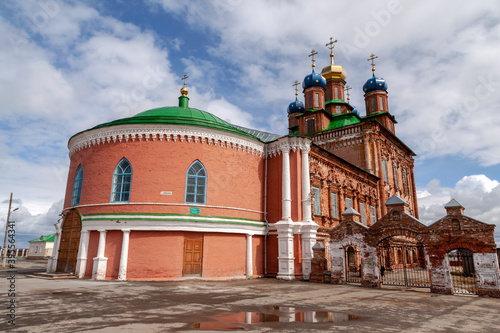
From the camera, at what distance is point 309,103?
106ft

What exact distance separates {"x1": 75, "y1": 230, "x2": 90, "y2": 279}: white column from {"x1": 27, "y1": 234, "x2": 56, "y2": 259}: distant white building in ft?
141

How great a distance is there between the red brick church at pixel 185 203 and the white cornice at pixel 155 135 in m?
0.05

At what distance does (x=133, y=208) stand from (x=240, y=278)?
599 centimetres

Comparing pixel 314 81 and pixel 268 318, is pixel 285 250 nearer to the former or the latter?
pixel 268 318

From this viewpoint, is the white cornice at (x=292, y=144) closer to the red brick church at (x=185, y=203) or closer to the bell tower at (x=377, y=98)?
the red brick church at (x=185, y=203)

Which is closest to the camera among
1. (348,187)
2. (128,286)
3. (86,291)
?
(86,291)

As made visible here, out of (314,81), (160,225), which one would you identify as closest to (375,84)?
(314,81)

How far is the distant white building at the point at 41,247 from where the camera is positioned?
50281mm

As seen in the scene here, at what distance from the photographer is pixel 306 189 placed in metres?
17.5

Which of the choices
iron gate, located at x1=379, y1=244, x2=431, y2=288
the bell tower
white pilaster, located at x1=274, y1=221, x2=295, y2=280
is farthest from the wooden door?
the bell tower

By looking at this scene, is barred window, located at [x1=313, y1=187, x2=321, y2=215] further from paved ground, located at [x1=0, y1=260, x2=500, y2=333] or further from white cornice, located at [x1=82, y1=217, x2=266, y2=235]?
paved ground, located at [x1=0, y1=260, x2=500, y2=333]

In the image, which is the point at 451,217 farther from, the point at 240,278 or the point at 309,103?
the point at 309,103

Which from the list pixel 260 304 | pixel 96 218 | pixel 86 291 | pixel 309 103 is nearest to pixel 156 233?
pixel 96 218

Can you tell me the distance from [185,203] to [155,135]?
3.55 metres
